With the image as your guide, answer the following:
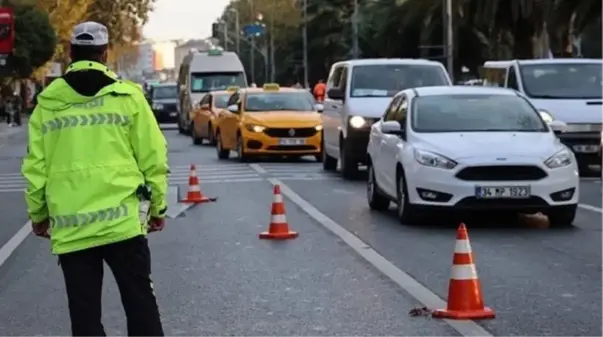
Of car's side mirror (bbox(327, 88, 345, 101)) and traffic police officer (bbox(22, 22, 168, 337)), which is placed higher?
traffic police officer (bbox(22, 22, 168, 337))

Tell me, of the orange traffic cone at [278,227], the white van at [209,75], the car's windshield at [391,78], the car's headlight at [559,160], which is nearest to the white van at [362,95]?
the car's windshield at [391,78]

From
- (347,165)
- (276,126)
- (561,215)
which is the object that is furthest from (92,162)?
(276,126)

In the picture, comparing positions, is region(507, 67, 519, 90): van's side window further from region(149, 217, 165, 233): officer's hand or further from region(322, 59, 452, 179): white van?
region(149, 217, 165, 233): officer's hand

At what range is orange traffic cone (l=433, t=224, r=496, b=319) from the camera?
8820 millimetres

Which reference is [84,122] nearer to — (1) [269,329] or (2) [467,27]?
(1) [269,329]

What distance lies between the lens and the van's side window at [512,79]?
23828 millimetres

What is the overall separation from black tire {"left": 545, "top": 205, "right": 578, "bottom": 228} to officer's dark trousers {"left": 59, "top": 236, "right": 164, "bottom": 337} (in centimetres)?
907

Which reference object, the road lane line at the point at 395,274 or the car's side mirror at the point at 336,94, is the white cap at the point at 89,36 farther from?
the car's side mirror at the point at 336,94

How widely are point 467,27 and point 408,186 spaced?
145ft

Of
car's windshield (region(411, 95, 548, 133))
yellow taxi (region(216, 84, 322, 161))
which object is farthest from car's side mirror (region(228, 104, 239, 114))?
car's windshield (region(411, 95, 548, 133))

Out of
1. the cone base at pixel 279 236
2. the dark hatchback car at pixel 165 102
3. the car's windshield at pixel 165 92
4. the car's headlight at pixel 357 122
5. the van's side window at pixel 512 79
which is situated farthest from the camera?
the car's windshield at pixel 165 92

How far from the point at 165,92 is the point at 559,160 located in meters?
46.1

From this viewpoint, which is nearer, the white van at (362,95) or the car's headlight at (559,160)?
the car's headlight at (559,160)

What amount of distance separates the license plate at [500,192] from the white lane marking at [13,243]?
15.5ft
